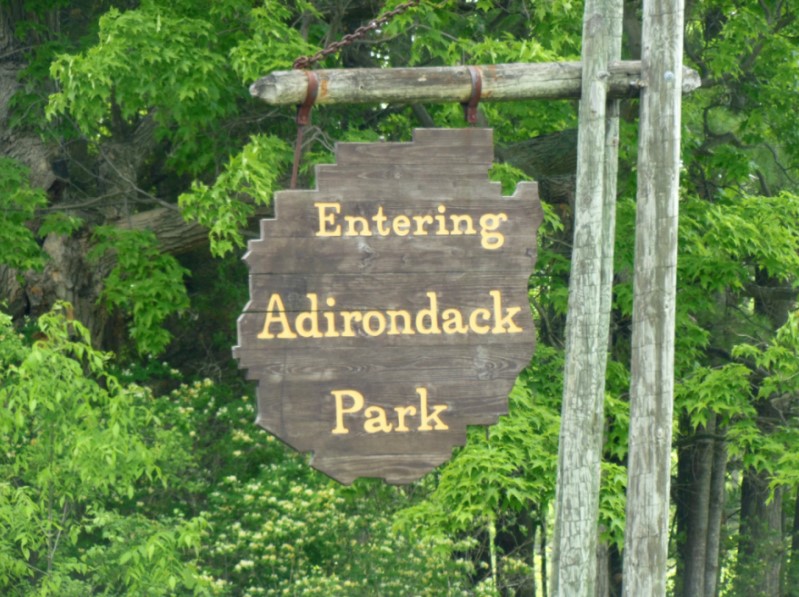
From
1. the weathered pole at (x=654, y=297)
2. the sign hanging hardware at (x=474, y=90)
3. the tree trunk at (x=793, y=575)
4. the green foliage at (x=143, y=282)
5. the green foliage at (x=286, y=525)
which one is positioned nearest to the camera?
the sign hanging hardware at (x=474, y=90)

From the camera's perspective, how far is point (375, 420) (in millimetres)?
4422

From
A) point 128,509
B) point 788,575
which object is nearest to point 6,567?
point 128,509

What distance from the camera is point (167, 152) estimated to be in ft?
46.0

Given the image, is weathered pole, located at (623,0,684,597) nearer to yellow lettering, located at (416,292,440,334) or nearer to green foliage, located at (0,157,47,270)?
yellow lettering, located at (416,292,440,334)

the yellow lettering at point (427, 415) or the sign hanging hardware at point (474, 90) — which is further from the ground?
the sign hanging hardware at point (474, 90)

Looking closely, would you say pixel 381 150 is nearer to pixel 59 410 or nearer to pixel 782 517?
pixel 59 410

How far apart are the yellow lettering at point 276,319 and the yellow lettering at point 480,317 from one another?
2.08ft

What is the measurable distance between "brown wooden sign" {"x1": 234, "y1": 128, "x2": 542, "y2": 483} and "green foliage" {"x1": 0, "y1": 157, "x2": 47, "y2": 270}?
791 cm

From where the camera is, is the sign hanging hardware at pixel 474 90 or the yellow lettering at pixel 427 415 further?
the sign hanging hardware at pixel 474 90

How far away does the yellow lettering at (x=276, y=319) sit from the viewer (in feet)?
14.1

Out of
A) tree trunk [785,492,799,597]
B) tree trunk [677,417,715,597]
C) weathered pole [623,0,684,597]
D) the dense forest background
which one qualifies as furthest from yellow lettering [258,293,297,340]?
tree trunk [785,492,799,597]

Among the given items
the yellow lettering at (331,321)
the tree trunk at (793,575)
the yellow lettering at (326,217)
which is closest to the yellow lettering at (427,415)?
the yellow lettering at (331,321)

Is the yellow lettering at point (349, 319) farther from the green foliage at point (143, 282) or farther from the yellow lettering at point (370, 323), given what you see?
the green foliage at point (143, 282)

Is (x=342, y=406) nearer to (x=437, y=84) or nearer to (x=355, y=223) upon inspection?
(x=355, y=223)
